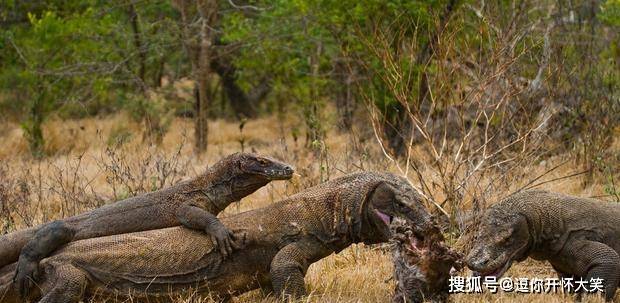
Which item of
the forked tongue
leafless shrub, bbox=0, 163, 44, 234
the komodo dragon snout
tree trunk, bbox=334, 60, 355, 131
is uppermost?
the komodo dragon snout

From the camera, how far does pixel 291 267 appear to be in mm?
5914

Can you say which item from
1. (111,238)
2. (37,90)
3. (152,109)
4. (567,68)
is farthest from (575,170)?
(37,90)

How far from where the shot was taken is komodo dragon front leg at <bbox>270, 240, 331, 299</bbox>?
5.89m

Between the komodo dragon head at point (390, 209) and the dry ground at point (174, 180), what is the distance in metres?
0.56

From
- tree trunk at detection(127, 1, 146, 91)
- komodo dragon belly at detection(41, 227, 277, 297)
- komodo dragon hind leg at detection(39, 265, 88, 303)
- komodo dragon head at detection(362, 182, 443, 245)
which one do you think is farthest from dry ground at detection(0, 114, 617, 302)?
tree trunk at detection(127, 1, 146, 91)

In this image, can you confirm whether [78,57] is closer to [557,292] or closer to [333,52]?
[333,52]

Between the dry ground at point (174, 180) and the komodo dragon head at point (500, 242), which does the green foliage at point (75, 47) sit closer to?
the dry ground at point (174, 180)

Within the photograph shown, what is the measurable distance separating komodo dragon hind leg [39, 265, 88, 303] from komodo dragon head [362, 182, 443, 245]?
1834 millimetres

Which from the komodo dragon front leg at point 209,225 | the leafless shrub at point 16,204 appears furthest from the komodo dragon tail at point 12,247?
the leafless shrub at point 16,204

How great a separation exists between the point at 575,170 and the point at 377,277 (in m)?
5.01

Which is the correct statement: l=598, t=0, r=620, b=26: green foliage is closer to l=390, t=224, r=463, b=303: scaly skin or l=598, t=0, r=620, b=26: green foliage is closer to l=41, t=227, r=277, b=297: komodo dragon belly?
l=390, t=224, r=463, b=303: scaly skin

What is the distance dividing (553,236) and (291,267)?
1.89 meters

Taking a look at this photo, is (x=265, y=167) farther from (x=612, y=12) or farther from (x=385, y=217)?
(x=612, y=12)

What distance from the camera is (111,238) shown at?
611 cm
